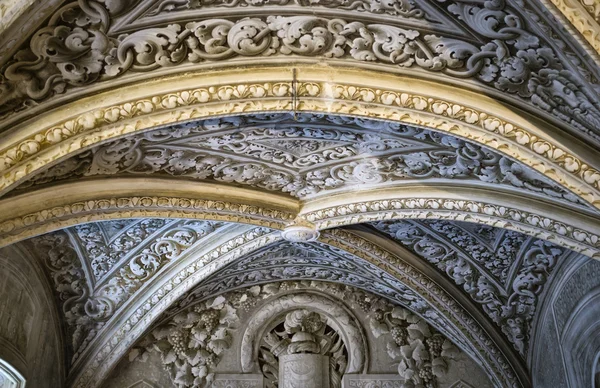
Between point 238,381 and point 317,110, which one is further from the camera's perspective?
point 238,381

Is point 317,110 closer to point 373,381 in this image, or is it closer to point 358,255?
point 358,255

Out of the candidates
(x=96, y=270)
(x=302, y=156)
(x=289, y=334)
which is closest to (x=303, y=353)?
(x=289, y=334)

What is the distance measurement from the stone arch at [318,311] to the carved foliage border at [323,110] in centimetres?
356

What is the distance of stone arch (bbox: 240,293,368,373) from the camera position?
754 cm

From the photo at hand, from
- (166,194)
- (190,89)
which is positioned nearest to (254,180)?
(166,194)

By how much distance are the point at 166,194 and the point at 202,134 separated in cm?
62

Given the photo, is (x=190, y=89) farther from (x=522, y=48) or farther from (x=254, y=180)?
(x=522, y=48)

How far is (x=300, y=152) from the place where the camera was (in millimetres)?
5648

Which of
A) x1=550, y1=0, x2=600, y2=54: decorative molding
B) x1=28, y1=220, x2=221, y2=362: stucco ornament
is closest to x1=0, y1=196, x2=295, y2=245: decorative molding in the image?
x1=28, y1=220, x2=221, y2=362: stucco ornament

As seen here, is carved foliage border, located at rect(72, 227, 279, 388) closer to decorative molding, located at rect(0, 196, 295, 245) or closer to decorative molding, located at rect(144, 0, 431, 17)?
decorative molding, located at rect(0, 196, 295, 245)

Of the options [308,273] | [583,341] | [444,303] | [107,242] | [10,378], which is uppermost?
[308,273]

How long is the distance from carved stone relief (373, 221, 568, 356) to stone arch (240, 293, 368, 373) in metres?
1.20

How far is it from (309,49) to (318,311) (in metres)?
3.84

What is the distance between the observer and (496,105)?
4.57m
